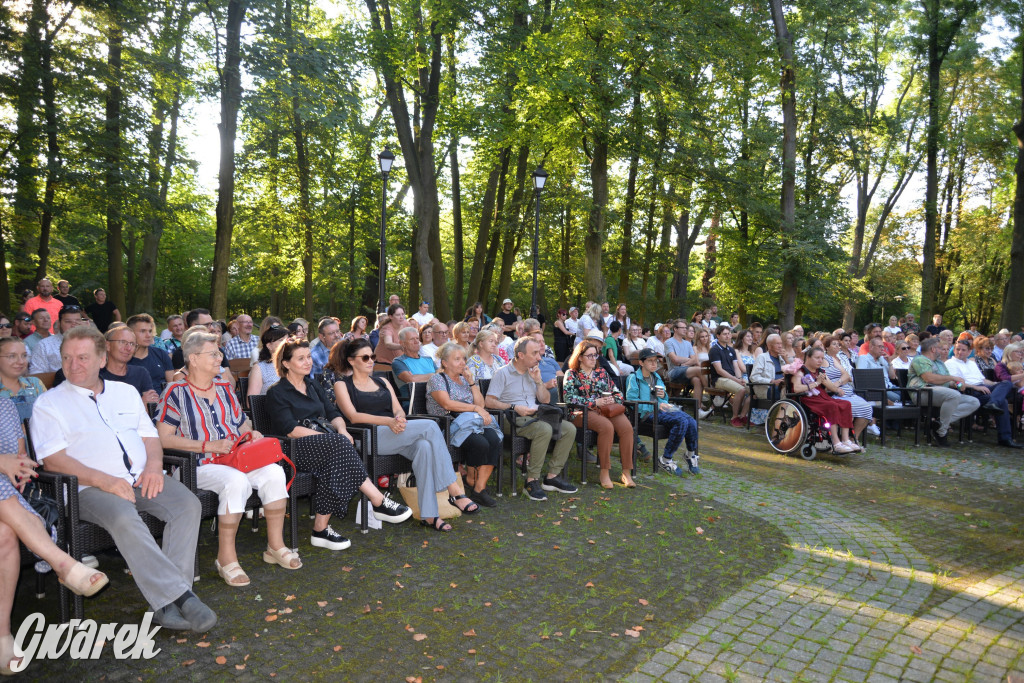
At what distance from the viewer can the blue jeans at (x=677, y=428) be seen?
7.72 meters

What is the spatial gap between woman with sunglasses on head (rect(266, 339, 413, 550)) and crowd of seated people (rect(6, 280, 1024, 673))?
0.01 meters

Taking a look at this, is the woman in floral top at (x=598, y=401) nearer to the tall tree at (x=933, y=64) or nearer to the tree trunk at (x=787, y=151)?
the tree trunk at (x=787, y=151)

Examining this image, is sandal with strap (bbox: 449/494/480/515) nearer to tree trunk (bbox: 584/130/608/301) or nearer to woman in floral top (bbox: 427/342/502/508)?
woman in floral top (bbox: 427/342/502/508)

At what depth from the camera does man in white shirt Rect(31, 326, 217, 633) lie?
3572 mm

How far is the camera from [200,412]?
457 cm

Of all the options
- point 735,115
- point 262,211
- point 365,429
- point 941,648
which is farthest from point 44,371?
point 735,115

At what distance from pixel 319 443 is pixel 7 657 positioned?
206 cm

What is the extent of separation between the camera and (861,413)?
9477mm

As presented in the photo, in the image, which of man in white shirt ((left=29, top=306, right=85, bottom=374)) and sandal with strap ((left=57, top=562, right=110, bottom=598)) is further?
man in white shirt ((left=29, top=306, right=85, bottom=374))

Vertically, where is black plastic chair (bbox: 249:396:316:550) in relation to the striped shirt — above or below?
below

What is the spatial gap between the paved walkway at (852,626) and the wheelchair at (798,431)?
10.6 feet

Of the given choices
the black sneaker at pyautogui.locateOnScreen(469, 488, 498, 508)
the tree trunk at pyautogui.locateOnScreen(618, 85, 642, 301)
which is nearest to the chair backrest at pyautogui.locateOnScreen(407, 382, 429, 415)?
the black sneaker at pyautogui.locateOnScreen(469, 488, 498, 508)

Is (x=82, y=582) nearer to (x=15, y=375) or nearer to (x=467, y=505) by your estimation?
(x=15, y=375)

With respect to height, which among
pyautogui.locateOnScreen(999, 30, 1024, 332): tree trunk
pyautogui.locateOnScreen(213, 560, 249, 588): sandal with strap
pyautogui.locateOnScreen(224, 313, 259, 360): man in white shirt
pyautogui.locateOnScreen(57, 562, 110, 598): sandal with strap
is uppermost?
pyautogui.locateOnScreen(999, 30, 1024, 332): tree trunk
